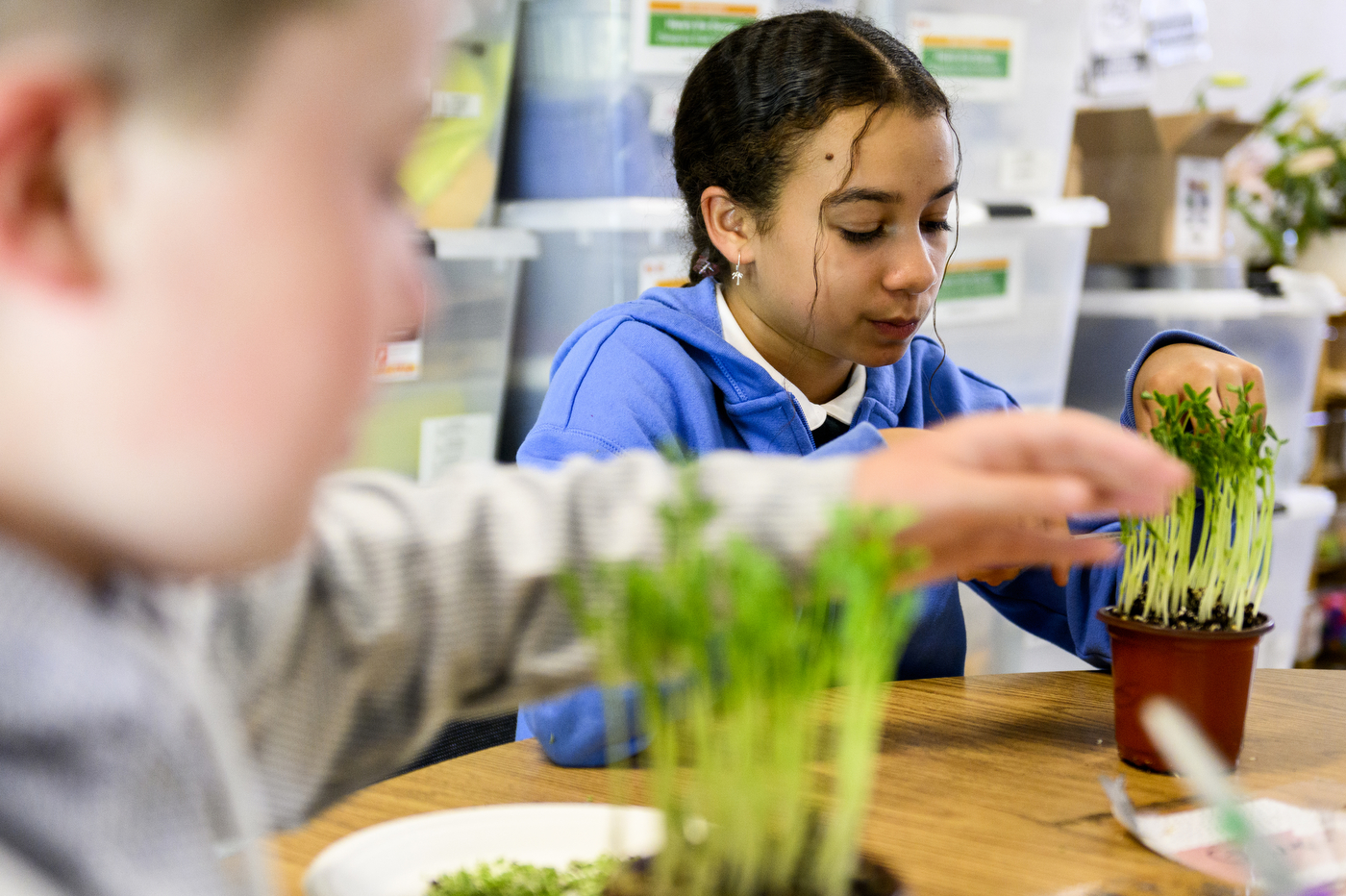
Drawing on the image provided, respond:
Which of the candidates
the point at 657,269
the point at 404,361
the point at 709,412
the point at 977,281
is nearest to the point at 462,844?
the point at 709,412

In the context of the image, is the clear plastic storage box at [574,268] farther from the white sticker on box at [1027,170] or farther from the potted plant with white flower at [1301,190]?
the potted plant with white flower at [1301,190]

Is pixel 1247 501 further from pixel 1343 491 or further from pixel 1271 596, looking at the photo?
pixel 1343 491

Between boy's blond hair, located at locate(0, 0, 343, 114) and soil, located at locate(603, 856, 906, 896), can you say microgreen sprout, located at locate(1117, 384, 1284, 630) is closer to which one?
soil, located at locate(603, 856, 906, 896)

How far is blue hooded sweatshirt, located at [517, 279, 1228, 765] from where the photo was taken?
4.11 ft

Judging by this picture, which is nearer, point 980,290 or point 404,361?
point 404,361

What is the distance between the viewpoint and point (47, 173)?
1.16 feet

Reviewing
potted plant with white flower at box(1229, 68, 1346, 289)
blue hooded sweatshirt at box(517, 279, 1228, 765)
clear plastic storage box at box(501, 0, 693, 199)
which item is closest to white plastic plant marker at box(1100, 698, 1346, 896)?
blue hooded sweatshirt at box(517, 279, 1228, 765)

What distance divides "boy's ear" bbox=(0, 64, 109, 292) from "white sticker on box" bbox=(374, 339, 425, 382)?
1.59m

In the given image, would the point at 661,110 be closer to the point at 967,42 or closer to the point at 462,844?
the point at 967,42

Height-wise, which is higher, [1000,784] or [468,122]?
[468,122]

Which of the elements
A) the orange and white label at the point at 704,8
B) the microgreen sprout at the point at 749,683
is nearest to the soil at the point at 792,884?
the microgreen sprout at the point at 749,683

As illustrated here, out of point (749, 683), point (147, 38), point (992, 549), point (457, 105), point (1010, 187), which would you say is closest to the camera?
point (147, 38)

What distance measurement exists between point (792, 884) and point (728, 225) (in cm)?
109

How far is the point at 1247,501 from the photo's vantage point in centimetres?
90
